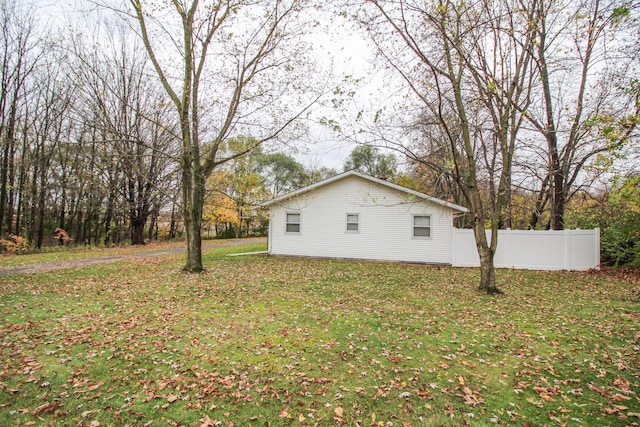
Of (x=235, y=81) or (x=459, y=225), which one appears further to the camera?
(x=459, y=225)

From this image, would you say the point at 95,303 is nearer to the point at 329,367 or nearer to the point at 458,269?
the point at 329,367

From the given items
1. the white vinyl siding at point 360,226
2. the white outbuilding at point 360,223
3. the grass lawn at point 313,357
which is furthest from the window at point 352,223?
the grass lawn at point 313,357

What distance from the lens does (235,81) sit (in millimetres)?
11508

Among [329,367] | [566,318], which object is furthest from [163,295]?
[566,318]

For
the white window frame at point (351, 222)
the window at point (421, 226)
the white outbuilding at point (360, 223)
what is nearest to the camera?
the white outbuilding at point (360, 223)

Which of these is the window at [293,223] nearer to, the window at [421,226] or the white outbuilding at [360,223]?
the white outbuilding at [360,223]

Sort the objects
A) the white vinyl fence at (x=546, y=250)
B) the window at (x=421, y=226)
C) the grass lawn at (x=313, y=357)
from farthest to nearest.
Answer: the window at (x=421, y=226) < the white vinyl fence at (x=546, y=250) < the grass lawn at (x=313, y=357)

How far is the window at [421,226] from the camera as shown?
15.6m

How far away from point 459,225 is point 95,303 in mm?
24351

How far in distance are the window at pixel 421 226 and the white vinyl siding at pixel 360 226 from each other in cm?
15

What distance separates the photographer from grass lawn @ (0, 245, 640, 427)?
3432mm

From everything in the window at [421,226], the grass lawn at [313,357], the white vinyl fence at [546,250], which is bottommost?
the grass lawn at [313,357]

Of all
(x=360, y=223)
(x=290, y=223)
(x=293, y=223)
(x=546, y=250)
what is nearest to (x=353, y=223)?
(x=360, y=223)

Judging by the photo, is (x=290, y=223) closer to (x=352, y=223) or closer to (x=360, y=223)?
(x=352, y=223)
